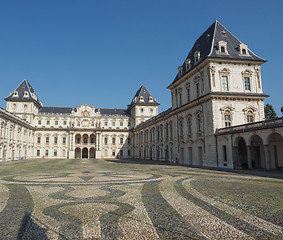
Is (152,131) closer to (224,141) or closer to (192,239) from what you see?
(224,141)

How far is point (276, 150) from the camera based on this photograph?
26.7m

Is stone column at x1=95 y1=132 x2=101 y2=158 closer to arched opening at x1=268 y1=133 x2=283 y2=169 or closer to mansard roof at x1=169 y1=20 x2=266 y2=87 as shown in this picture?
mansard roof at x1=169 y1=20 x2=266 y2=87

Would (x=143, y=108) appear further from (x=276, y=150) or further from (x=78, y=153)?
(x=276, y=150)

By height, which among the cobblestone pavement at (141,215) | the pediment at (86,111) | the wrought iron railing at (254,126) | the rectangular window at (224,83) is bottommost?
the cobblestone pavement at (141,215)

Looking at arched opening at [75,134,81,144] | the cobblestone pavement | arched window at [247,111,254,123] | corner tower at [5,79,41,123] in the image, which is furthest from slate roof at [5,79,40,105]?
the cobblestone pavement

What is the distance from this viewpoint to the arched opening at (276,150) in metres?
26.3

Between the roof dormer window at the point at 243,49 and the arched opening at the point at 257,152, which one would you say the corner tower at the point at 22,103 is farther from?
the arched opening at the point at 257,152

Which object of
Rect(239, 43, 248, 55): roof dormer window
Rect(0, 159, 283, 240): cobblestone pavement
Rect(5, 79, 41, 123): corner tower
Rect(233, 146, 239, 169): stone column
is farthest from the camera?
Rect(5, 79, 41, 123): corner tower

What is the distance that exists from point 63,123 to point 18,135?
20.0 meters

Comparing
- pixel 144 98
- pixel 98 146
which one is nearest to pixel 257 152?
pixel 144 98

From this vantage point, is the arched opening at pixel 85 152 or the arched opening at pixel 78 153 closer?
the arched opening at pixel 78 153

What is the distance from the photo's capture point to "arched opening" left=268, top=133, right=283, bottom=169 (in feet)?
86.2

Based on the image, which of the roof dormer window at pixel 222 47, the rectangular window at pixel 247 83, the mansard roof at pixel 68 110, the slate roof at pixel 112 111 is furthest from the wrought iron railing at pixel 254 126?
the slate roof at pixel 112 111

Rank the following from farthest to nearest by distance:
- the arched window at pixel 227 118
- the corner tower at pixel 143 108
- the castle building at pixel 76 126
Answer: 1. the corner tower at pixel 143 108
2. the castle building at pixel 76 126
3. the arched window at pixel 227 118
